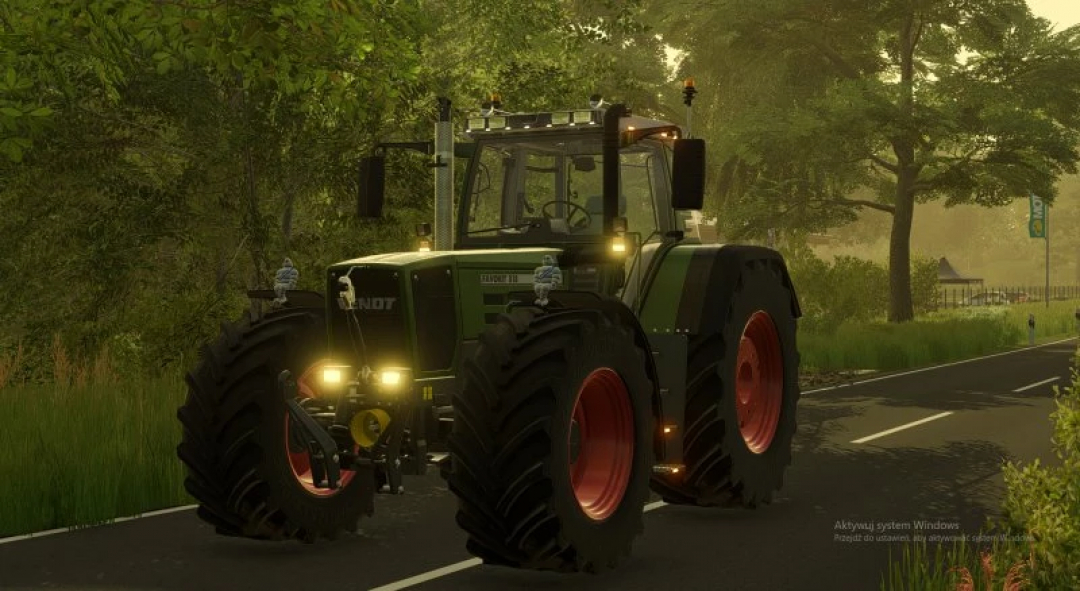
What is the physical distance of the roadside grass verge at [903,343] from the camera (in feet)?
93.1

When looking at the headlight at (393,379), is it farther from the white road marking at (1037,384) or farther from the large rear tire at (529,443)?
the white road marking at (1037,384)

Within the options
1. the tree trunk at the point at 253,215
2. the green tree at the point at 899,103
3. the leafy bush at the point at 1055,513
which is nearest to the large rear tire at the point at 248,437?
the leafy bush at the point at 1055,513

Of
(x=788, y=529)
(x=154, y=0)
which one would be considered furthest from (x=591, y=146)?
(x=154, y=0)

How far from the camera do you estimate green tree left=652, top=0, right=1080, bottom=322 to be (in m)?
37.0

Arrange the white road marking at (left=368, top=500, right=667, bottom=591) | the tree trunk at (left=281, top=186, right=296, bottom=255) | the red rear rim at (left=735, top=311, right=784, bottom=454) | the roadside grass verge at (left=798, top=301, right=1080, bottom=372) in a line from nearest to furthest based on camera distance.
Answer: the white road marking at (left=368, top=500, right=667, bottom=591), the red rear rim at (left=735, top=311, right=784, bottom=454), the tree trunk at (left=281, top=186, right=296, bottom=255), the roadside grass verge at (left=798, top=301, right=1080, bottom=372)

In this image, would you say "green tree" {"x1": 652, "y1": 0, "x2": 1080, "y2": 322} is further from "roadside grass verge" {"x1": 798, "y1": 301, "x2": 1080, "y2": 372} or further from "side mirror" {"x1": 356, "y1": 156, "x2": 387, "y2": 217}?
"side mirror" {"x1": 356, "y1": 156, "x2": 387, "y2": 217}

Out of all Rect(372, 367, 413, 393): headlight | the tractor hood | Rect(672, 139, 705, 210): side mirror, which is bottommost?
Rect(372, 367, 413, 393): headlight

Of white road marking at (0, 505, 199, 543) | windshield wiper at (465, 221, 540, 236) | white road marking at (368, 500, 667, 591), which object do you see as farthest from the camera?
windshield wiper at (465, 221, 540, 236)

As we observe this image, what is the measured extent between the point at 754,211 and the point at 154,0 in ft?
90.0

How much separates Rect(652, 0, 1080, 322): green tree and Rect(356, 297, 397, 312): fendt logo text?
2964 cm

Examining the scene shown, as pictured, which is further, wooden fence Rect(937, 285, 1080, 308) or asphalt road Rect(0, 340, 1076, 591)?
wooden fence Rect(937, 285, 1080, 308)

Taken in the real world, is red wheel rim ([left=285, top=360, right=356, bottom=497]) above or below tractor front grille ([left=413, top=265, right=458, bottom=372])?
below

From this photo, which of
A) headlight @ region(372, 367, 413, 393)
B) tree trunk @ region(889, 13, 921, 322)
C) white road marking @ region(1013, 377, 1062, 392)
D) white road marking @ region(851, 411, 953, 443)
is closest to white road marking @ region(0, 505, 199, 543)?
headlight @ region(372, 367, 413, 393)

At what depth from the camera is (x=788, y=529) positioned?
9.78 metres
